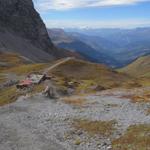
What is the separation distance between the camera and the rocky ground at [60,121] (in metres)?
45.2

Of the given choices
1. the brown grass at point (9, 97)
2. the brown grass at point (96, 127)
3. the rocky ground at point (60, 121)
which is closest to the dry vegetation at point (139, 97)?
the rocky ground at point (60, 121)

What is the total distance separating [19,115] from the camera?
207 ft

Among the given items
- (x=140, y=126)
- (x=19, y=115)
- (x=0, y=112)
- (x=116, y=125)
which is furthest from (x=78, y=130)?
(x=0, y=112)

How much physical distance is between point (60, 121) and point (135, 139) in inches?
620

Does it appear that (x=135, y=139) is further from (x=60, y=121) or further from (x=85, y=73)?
(x=85, y=73)

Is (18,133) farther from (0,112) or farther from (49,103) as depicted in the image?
(49,103)

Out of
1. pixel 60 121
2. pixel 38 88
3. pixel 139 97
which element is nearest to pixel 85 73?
pixel 38 88

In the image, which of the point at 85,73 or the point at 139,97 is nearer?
the point at 139,97

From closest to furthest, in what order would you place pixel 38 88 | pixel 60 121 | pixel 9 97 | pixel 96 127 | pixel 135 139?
1. pixel 135 139
2. pixel 96 127
3. pixel 60 121
4. pixel 9 97
5. pixel 38 88

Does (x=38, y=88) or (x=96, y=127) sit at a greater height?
(x=96, y=127)

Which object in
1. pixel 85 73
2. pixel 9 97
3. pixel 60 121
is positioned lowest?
pixel 85 73

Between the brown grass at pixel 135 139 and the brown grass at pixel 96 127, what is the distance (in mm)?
2598

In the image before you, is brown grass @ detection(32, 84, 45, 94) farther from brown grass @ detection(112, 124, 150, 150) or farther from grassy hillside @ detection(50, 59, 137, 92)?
brown grass @ detection(112, 124, 150, 150)

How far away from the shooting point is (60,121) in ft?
185
